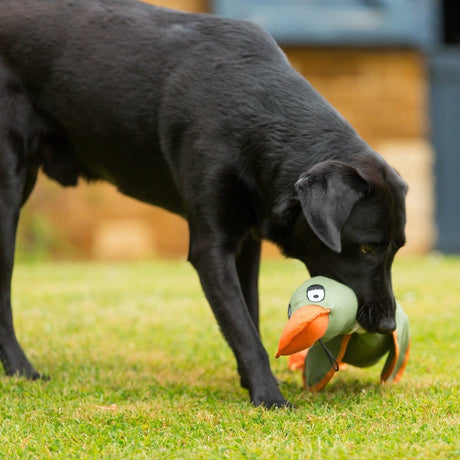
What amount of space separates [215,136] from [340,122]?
0.49 meters

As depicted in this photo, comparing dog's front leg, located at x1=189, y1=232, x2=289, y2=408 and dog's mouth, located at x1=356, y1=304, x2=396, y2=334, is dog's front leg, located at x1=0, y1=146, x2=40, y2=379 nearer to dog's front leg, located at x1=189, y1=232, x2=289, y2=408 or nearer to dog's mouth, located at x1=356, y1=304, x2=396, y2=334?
dog's front leg, located at x1=189, y1=232, x2=289, y2=408

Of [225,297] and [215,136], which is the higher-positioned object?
[215,136]

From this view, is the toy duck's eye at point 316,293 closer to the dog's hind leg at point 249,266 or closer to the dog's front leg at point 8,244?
the dog's hind leg at point 249,266

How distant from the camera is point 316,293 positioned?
9.71 ft

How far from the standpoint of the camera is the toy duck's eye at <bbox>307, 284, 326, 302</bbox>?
294cm

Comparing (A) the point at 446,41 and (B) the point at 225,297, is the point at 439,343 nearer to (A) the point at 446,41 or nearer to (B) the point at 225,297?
(B) the point at 225,297

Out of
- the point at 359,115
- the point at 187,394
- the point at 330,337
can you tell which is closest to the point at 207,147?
the point at 330,337

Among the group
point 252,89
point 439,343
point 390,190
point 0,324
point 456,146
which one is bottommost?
point 456,146

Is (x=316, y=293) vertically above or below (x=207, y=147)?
below

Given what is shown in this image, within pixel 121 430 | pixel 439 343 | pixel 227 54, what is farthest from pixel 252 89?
pixel 439 343

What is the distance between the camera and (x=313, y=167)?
2959 mm

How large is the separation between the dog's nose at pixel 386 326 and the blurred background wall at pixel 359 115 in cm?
625

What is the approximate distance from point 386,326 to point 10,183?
1.67 meters

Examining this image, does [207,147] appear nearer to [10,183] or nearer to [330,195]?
[330,195]
